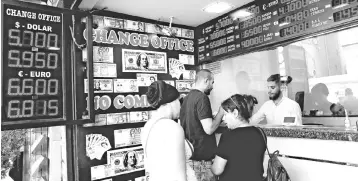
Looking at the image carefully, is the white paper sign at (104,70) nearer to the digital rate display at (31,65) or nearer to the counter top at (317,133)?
the digital rate display at (31,65)

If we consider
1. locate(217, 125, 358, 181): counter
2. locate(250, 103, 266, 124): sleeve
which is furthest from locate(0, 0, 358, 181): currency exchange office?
locate(250, 103, 266, 124): sleeve

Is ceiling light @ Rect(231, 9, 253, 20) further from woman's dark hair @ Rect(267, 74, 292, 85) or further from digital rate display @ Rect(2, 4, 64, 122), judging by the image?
digital rate display @ Rect(2, 4, 64, 122)

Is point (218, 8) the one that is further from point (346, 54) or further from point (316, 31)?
point (346, 54)

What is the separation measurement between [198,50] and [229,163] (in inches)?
130

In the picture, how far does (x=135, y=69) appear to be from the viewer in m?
3.95

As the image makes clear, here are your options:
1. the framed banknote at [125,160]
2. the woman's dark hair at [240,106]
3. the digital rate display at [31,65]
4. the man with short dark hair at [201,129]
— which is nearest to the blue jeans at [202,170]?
the man with short dark hair at [201,129]

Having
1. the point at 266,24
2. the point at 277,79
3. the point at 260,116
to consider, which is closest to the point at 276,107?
the point at 260,116

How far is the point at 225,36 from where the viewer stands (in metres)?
4.14

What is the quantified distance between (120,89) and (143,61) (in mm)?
631

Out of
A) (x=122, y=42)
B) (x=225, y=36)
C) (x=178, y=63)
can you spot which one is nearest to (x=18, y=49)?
(x=122, y=42)

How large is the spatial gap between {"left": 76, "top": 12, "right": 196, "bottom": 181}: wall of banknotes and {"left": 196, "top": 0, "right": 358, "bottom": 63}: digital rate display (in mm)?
848

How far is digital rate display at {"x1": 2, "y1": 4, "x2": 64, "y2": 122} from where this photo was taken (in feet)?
→ 7.83

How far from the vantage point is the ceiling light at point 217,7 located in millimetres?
3708

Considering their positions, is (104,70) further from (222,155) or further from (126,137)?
(222,155)
